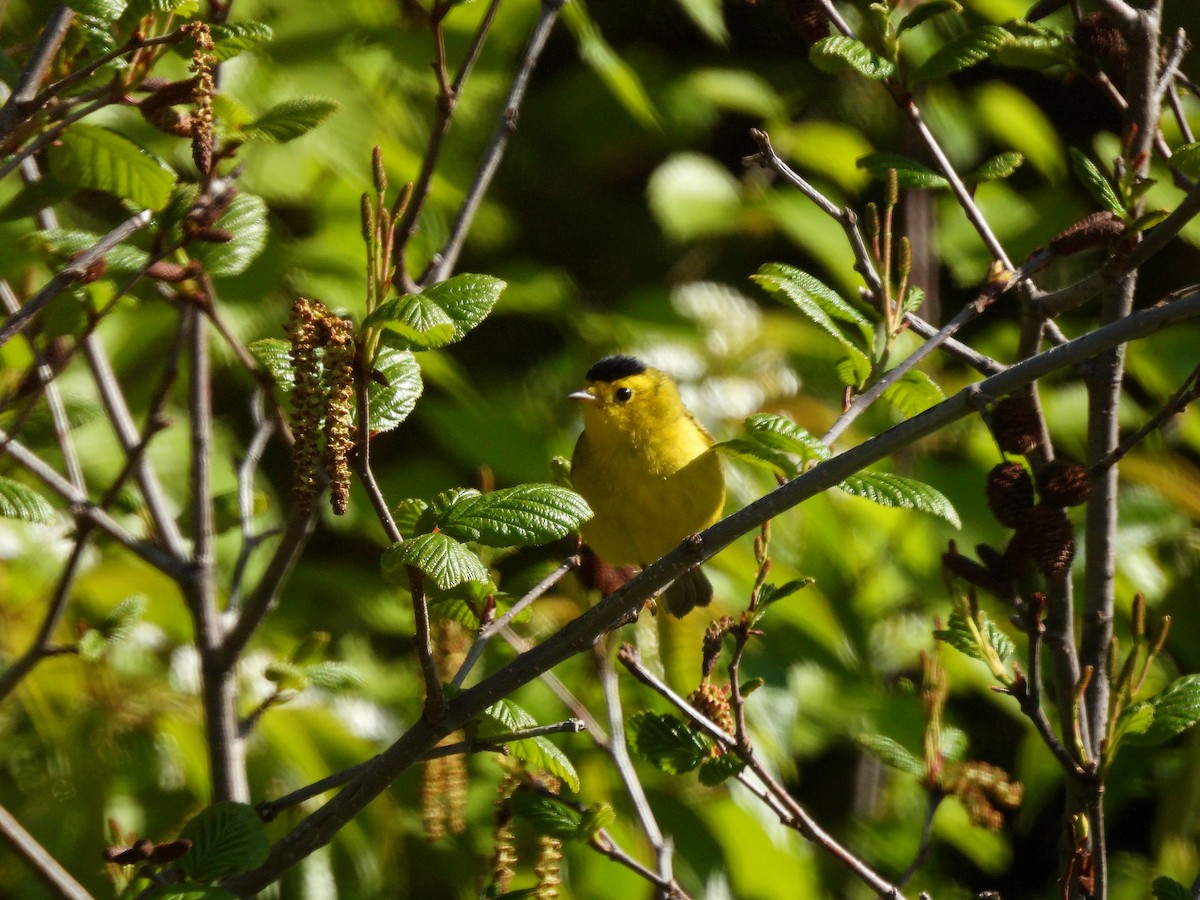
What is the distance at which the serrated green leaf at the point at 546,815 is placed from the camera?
4.75 ft

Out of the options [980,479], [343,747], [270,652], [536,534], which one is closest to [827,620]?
[980,479]

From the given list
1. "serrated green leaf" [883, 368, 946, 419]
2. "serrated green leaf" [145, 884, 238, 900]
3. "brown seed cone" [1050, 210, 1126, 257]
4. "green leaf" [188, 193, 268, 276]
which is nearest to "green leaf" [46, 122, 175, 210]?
"green leaf" [188, 193, 268, 276]

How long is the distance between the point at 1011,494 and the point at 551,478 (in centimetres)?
115

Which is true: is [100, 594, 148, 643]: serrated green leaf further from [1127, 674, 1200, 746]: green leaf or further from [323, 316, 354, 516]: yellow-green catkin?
[1127, 674, 1200, 746]: green leaf

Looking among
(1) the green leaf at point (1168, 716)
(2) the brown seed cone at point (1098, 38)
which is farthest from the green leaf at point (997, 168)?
(1) the green leaf at point (1168, 716)

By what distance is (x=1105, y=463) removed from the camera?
4.35ft

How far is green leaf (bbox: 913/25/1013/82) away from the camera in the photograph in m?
1.40

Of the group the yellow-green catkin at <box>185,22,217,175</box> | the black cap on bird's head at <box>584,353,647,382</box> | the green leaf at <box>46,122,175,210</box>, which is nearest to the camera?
the yellow-green catkin at <box>185,22,217,175</box>

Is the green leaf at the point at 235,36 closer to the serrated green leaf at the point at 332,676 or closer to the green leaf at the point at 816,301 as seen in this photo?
the green leaf at the point at 816,301

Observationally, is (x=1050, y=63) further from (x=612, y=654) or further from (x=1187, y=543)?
(x=1187, y=543)

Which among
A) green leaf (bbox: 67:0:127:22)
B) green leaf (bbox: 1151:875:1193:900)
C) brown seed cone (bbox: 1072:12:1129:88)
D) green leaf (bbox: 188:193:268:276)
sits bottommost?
green leaf (bbox: 1151:875:1193:900)

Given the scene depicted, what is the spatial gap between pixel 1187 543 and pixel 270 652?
1882mm

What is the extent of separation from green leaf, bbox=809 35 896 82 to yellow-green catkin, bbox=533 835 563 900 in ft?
2.84

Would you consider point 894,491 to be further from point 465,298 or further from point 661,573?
point 465,298
